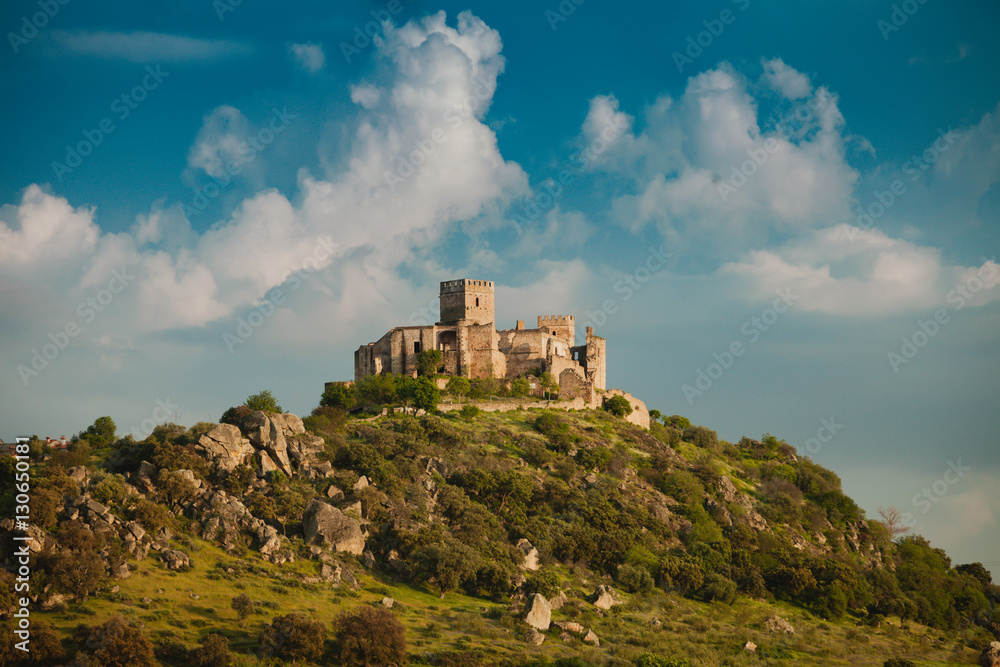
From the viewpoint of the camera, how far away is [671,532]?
184 feet

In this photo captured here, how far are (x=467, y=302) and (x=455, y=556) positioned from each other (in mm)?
40137

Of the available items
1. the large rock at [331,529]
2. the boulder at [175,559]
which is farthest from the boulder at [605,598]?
the boulder at [175,559]

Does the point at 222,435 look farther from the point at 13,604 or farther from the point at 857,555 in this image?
the point at 857,555

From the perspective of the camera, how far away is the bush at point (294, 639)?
32500 millimetres

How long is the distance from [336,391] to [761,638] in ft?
132

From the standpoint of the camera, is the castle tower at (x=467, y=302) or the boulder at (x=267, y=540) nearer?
the boulder at (x=267, y=540)

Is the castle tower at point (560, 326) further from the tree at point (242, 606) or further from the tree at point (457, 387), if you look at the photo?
the tree at point (242, 606)

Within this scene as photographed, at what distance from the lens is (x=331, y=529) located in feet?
146

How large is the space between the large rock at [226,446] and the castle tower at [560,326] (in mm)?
41227

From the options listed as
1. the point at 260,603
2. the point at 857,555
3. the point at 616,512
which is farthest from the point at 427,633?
the point at 857,555

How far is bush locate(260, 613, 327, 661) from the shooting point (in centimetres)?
3250

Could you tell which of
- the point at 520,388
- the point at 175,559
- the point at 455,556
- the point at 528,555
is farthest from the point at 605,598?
the point at 520,388

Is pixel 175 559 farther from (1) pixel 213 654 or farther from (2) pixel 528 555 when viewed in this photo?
(2) pixel 528 555

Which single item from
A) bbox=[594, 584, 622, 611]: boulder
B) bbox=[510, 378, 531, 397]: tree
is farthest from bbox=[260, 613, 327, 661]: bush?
bbox=[510, 378, 531, 397]: tree
